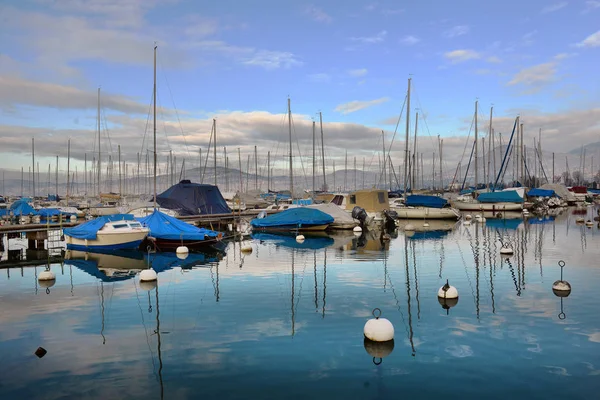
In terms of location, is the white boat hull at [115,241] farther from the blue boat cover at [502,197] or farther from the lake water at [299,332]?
the blue boat cover at [502,197]

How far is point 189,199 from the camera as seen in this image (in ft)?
177

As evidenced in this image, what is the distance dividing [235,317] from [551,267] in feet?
62.6

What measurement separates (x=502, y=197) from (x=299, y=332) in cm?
7192

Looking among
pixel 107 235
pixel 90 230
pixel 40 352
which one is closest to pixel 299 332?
pixel 40 352

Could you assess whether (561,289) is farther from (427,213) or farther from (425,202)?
→ (425,202)

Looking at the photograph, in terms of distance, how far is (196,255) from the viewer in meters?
32.6

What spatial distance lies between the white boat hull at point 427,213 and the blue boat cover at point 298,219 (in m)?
20.4

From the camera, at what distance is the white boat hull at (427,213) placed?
62.4m

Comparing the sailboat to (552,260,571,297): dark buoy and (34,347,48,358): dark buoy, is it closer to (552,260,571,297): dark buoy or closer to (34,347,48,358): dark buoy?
(552,260,571,297): dark buoy

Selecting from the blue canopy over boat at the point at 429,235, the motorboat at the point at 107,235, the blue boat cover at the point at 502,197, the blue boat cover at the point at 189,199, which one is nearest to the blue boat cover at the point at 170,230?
the motorboat at the point at 107,235

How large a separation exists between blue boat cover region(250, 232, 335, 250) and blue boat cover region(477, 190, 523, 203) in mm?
45933

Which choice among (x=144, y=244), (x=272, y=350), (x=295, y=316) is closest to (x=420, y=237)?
(x=144, y=244)

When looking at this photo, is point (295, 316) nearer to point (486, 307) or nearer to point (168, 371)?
point (168, 371)

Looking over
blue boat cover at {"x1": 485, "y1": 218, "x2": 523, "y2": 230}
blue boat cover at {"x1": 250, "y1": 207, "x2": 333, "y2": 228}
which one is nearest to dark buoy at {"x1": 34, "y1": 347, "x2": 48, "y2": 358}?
blue boat cover at {"x1": 250, "y1": 207, "x2": 333, "y2": 228}
